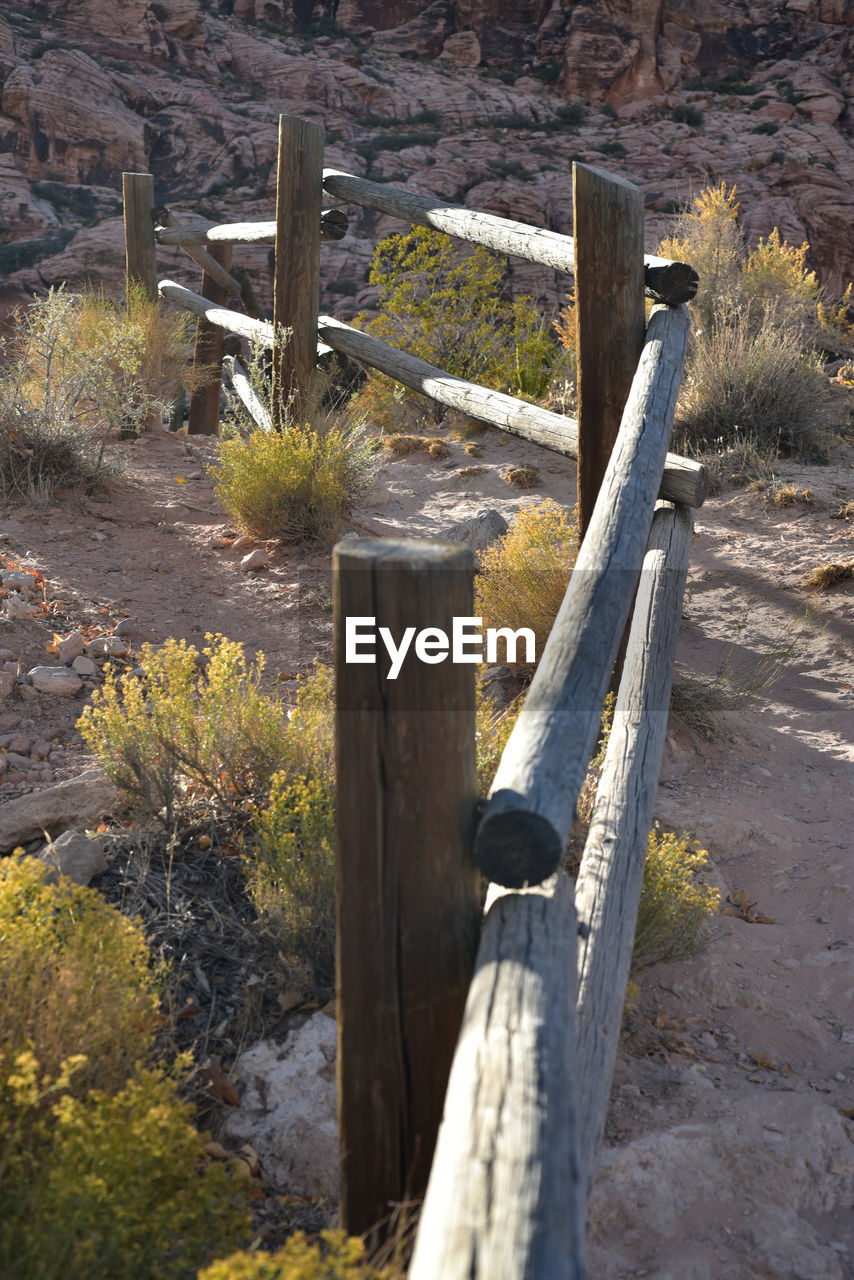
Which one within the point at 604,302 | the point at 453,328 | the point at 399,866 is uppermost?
the point at 604,302

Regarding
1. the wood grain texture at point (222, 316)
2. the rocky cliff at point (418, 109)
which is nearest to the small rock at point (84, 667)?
the wood grain texture at point (222, 316)

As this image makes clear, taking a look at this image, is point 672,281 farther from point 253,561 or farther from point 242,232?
point 242,232

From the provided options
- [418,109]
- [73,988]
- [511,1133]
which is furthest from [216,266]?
[418,109]

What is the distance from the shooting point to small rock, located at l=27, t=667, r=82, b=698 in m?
3.26

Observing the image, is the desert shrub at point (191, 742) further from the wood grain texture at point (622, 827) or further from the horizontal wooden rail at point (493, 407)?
the horizontal wooden rail at point (493, 407)

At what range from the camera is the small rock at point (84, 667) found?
341cm

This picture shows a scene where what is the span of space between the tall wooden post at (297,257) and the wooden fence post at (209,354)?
8.10 feet

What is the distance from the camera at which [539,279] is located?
67.7ft

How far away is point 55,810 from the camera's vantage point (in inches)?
98.6

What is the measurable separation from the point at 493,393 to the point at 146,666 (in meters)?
1.91

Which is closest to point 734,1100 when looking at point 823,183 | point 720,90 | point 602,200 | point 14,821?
point 14,821

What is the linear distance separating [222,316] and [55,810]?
465 centimetres

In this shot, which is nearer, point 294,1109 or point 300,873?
point 294,1109

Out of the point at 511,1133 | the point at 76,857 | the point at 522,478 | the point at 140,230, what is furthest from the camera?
the point at 140,230
